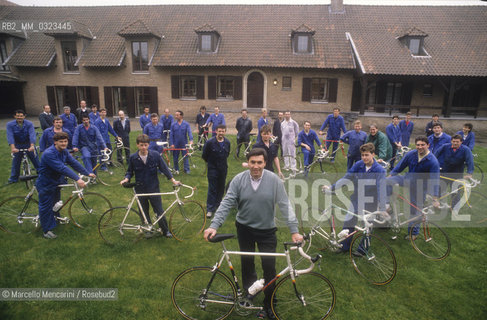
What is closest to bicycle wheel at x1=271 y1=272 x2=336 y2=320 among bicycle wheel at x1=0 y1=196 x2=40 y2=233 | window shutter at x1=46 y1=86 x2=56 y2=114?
bicycle wheel at x1=0 y1=196 x2=40 y2=233

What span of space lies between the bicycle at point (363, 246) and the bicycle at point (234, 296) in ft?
2.87

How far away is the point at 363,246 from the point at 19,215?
6.46 m

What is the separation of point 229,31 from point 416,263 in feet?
68.6

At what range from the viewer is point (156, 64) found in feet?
67.1

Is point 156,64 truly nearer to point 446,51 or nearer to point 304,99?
point 304,99

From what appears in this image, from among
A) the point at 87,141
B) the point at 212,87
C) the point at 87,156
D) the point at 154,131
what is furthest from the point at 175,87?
the point at 87,156

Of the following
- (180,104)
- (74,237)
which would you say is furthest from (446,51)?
(74,237)

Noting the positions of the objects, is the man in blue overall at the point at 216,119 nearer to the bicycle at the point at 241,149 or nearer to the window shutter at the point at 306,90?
the bicycle at the point at 241,149

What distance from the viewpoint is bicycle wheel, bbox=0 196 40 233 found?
5758 millimetres

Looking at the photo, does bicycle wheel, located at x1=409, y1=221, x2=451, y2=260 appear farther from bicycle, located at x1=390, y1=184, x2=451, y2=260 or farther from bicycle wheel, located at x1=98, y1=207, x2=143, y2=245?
bicycle wheel, located at x1=98, y1=207, x2=143, y2=245

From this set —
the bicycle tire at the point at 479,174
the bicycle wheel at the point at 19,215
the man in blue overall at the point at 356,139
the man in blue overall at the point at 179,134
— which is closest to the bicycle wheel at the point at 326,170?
the man in blue overall at the point at 356,139

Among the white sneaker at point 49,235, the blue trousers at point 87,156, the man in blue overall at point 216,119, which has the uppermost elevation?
the man in blue overall at point 216,119

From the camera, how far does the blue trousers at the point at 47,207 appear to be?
Result: 540 centimetres

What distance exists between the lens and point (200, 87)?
2125 centimetres
